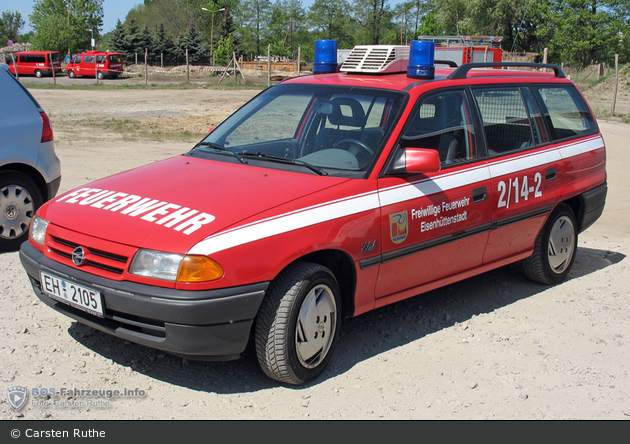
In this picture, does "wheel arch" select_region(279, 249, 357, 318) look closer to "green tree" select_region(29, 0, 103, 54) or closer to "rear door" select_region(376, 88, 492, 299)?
"rear door" select_region(376, 88, 492, 299)

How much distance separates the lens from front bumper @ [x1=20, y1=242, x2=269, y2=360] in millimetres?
2922

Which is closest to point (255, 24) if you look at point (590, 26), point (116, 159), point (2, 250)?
point (590, 26)

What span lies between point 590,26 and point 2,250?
57.0 m

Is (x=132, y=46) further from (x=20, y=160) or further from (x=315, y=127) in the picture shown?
(x=315, y=127)

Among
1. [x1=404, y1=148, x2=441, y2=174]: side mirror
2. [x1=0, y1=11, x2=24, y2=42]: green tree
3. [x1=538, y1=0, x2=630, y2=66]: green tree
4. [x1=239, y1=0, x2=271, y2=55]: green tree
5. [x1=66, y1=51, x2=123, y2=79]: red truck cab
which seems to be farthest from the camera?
[x1=0, y1=11, x2=24, y2=42]: green tree

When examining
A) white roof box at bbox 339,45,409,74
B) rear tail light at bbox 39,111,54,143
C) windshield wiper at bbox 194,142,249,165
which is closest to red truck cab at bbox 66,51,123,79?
rear tail light at bbox 39,111,54,143

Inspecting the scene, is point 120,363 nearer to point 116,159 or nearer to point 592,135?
point 592,135

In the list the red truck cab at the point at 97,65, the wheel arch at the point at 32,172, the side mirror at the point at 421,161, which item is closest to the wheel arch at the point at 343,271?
the side mirror at the point at 421,161

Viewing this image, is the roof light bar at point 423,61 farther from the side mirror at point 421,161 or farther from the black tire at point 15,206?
the black tire at point 15,206

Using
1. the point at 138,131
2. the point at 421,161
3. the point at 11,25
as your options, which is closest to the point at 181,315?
the point at 421,161

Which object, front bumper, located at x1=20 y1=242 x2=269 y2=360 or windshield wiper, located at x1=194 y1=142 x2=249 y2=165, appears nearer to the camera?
front bumper, located at x1=20 y1=242 x2=269 y2=360

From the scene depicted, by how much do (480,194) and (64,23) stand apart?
249 ft

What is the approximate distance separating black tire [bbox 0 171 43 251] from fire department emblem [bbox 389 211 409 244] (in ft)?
11.8
